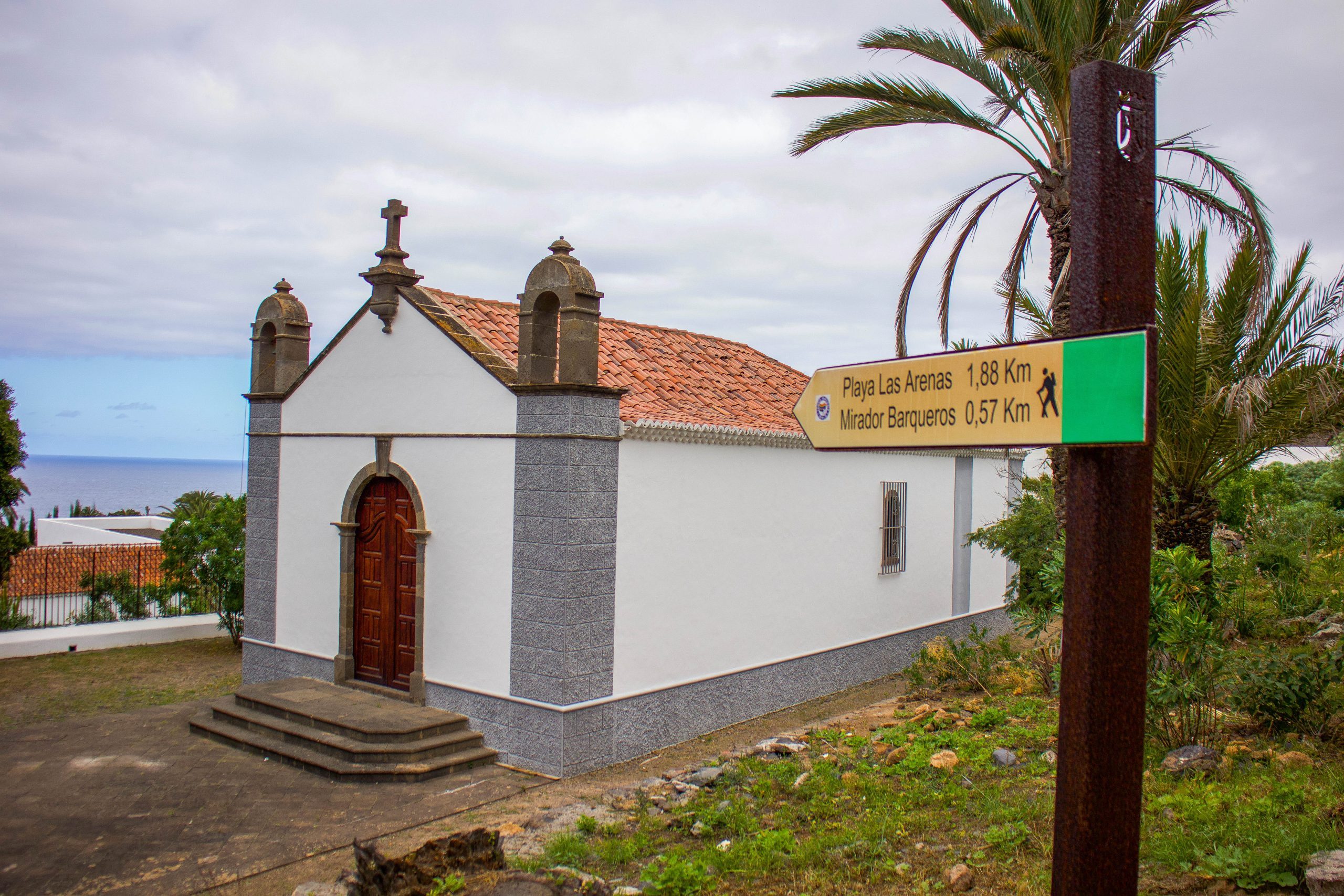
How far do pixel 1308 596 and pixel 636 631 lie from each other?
7.53 meters

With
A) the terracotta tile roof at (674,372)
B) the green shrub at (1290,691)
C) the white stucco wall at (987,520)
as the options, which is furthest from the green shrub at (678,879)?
the white stucco wall at (987,520)

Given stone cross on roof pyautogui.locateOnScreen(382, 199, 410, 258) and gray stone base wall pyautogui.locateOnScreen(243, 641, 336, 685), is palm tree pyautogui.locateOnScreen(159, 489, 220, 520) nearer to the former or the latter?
gray stone base wall pyautogui.locateOnScreen(243, 641, 336, 685)

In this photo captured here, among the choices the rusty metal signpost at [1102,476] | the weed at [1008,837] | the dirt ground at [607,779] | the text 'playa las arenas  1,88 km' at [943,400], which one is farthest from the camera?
the dirt ground at [607,779]

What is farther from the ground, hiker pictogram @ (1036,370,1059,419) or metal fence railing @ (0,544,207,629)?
hiker pictogram @ (1036,370,1059,419)

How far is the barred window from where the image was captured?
43.4 ft

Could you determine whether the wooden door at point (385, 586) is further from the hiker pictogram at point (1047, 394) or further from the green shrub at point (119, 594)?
the hiker pictogram at point (1047, 394)

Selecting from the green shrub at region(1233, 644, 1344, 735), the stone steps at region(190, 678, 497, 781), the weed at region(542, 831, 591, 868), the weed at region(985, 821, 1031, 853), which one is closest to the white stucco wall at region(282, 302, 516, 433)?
the stone steps at region(190, 678, 497, 781)

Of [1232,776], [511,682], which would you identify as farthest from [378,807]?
[1232,776]

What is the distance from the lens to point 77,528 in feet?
83.3

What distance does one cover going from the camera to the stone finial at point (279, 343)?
11961mm

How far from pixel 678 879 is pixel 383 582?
20.9ft

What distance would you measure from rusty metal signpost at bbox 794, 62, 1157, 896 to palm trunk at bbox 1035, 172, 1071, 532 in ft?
22.1

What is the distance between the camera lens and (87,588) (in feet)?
53.9

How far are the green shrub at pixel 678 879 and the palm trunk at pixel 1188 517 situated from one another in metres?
5.67
